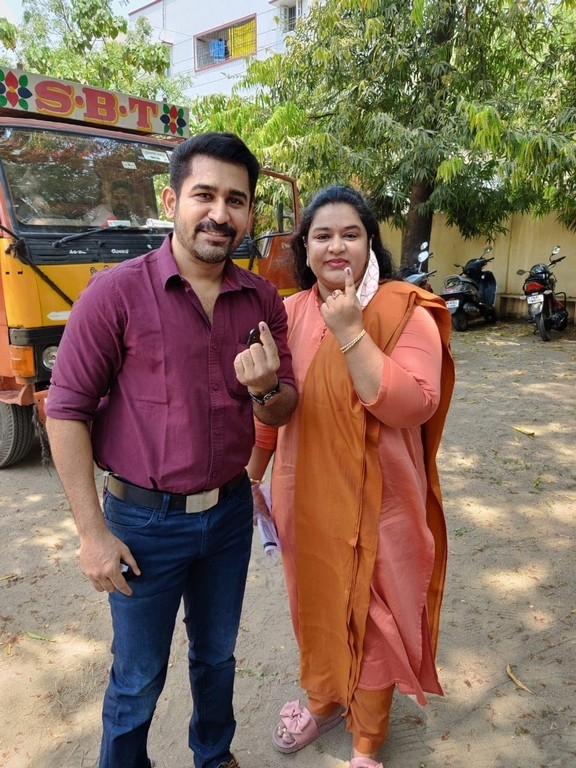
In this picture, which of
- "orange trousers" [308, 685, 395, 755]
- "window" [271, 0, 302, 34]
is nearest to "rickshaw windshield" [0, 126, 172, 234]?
"orange trousers" [308, 685, 395, 755]

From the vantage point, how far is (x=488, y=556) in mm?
2953

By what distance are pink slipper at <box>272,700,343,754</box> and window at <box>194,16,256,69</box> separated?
14.3 m

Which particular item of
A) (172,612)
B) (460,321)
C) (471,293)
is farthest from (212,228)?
Result: (460,321)

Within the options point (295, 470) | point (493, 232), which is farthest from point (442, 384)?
point (493, 232)

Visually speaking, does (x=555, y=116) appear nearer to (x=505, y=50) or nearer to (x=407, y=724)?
(x=505, y=50)

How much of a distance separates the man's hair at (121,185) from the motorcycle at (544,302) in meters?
5.93

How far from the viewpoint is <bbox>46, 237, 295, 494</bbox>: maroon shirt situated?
1280 millimetres

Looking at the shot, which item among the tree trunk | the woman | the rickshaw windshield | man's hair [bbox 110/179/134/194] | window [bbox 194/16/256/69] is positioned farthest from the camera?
window [bbox 194/16/256/69]

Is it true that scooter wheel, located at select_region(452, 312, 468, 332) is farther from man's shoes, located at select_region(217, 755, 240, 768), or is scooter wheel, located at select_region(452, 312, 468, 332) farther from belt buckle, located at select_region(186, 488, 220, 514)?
belt buckle, located at select_region(186, 488, 220, 514)

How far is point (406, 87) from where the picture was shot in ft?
24.4

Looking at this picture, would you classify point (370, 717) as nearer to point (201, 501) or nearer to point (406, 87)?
point (201, 501)

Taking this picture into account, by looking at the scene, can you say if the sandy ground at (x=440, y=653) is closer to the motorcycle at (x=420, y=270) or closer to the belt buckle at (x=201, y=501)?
the belt buckle at (x=201, y=501)

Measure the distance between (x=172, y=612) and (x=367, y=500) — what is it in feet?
1.97

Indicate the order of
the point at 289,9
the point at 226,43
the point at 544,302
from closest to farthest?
the point at 544,302, the point at 289,9, the point at 226,43
